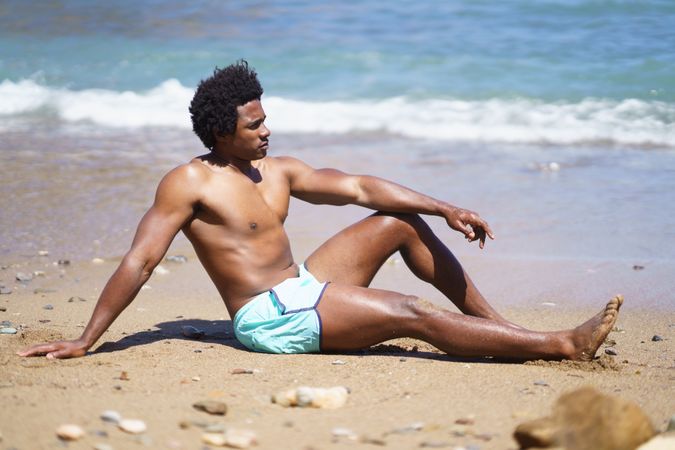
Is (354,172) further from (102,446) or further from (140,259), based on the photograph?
(102,446)

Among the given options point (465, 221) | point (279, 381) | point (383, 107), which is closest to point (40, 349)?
point (279, 381)

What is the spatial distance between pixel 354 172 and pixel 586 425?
6.57 m

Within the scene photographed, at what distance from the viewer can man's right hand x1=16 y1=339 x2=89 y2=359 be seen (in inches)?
182

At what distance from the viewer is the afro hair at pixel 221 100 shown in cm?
496

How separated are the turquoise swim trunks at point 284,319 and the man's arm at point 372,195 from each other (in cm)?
57

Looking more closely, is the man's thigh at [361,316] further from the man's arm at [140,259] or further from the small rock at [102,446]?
the small rock at [102,446]

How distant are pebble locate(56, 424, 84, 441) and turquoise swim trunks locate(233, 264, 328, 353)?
5.17ft

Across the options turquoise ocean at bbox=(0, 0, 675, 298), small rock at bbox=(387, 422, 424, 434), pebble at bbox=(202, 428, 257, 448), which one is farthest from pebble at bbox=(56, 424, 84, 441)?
turquoise ocean at bbox=(0, 0, 675, 298)

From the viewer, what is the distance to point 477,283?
652 centimetres

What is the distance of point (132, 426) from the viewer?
3541 mm

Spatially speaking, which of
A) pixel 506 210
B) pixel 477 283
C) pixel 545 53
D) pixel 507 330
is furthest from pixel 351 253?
pixel 545 53

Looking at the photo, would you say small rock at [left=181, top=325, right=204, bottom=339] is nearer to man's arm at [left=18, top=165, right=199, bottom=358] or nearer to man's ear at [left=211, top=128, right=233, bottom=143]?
man's arm at [left=18, top=165, right=199, bottom=358]

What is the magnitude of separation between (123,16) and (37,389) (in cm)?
1695

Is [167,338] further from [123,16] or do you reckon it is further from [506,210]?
[123,16]
